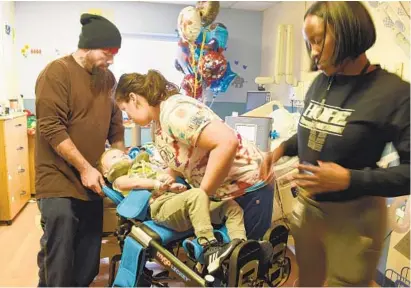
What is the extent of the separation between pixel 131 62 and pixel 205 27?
2.26 ft

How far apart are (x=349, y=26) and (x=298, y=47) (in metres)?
1.65

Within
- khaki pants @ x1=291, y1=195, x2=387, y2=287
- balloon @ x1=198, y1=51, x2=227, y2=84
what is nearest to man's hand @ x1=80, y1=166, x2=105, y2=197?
khaki pants @ x1=291, y1=195, x2=387, y2=287

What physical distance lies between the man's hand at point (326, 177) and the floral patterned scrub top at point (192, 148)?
33cm

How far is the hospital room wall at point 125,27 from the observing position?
147 inches

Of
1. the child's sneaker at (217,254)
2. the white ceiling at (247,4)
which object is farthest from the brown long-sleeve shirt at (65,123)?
the white ceiling at (247,4)

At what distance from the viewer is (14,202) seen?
297 cm

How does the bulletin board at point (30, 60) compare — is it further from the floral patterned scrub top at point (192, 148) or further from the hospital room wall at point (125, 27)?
the floral patterned scrub top at point (192, 148)

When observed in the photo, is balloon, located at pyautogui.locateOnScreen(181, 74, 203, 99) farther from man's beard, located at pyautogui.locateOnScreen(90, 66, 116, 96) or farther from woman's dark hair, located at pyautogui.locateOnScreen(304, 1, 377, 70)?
woman's dark hair, located at pyautogui.locateOnScreen(304, 1, 377, 70)

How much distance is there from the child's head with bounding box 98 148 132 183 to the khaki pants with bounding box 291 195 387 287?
0.78 meters

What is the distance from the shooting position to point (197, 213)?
1.17 meters

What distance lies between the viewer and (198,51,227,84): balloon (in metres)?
3.32

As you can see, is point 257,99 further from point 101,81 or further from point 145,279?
point 145,279

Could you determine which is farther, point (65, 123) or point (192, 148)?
point (65, 123)

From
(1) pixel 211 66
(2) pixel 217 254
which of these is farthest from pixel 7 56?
(2) pixel 217 254
